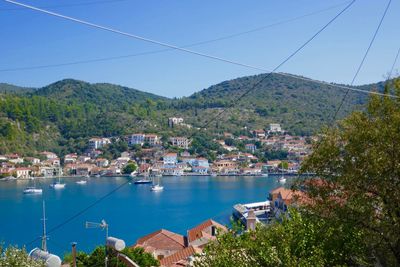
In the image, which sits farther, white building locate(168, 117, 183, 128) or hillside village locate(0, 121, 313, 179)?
white building locate(168, 117, 183, 128)

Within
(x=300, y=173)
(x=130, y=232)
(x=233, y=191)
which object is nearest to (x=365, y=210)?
(x=300, y=173)

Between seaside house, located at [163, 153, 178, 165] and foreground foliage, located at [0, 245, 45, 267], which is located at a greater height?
foreground foliage, located at [0, 245, 45, 267]

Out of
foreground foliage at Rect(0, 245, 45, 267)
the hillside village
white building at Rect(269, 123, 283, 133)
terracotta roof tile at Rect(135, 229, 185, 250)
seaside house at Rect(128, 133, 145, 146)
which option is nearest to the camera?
foreground foliage at Rect(0, 245, 45, 267)

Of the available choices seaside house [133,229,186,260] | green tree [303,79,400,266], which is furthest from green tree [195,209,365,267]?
seaside house [133,229,186,260]

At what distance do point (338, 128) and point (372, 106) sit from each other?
441 millimetres

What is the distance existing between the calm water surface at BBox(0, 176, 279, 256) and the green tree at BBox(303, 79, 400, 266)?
18.5m

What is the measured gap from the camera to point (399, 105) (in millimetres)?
4465

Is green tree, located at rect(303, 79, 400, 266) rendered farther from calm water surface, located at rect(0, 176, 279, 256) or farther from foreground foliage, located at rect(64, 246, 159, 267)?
calm water surface, located at rect(0, 176, 279, 256)

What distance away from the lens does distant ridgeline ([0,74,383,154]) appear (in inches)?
2640

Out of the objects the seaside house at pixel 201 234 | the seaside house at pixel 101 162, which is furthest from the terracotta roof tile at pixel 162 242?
the seaside house at pixel 101 162

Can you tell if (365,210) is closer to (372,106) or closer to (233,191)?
(372,106)

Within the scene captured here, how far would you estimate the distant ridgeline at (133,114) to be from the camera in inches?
2640

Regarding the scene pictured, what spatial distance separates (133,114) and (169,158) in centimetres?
2028

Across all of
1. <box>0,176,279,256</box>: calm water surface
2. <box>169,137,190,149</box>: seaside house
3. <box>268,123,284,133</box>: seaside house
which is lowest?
<box>0,176,279,256</box>: calm water surface
